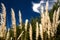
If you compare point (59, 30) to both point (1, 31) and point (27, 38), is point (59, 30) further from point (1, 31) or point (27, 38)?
point (1, 31)

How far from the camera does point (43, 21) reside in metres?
3.31

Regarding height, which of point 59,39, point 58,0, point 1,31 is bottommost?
point 59,39

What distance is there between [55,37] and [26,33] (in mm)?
450

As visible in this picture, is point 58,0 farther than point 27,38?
Yes

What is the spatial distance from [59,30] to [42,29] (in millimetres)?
741

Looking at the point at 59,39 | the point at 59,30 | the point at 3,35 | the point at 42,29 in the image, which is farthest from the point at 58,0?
the point at 3,35

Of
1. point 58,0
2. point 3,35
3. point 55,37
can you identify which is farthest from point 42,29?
point 58,0

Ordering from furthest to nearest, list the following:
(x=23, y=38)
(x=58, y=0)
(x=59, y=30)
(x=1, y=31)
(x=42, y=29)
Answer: (x=58, y=0)
(x=59, y=30)
(x=23, y=38)
(x=42, y=29)
(x=1, y=31)

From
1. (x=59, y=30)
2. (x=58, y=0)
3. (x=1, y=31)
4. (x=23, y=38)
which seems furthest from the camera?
→ (x=58, y=0)

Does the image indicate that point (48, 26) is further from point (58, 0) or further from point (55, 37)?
point (58, 0)

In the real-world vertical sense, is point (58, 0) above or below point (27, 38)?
above

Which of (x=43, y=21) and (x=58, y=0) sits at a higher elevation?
(x=58, y=0)

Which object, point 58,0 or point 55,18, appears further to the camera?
point 58,0

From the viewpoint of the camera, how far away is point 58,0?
541cm
